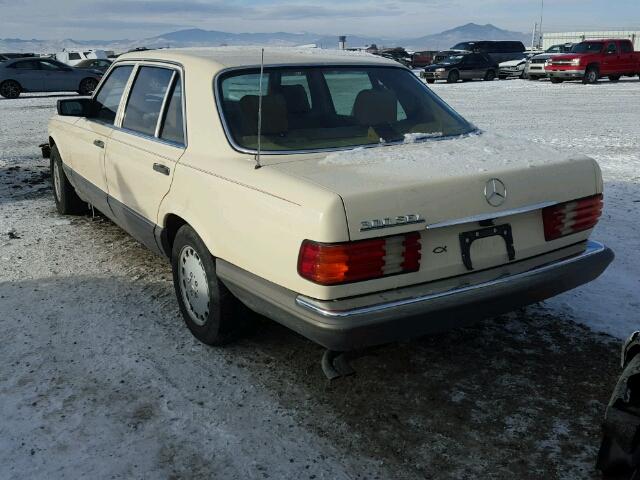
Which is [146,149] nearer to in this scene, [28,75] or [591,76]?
[28,75]

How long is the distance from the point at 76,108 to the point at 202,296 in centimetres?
236

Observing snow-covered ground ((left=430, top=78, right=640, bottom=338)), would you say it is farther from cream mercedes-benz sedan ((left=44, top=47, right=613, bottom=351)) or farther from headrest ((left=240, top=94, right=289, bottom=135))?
headrest ((left=240, top=94, right=289, bottom=135))

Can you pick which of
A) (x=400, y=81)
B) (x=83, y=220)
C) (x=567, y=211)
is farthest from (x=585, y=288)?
(x=83, y=220)

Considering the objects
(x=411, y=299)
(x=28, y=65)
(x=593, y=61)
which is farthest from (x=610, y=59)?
(x=411, y=299)

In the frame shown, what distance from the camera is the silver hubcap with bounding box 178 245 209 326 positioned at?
3633 mm

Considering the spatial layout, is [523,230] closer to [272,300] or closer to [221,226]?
[272,300]

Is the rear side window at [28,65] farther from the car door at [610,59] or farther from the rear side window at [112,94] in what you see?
the car door at [610,59]

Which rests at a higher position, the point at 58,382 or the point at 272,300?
the point at 272,300

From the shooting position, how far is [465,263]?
118 inches

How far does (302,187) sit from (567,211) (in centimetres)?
145

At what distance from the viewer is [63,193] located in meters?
6.34

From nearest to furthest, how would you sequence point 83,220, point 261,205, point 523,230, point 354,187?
point 354,187 → point 261,205 → point 523,230 → point 83,220

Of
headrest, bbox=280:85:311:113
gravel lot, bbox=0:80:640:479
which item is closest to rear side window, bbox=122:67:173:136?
headrest, bbox=280:85:311:113

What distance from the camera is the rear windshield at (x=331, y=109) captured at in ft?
11.4
